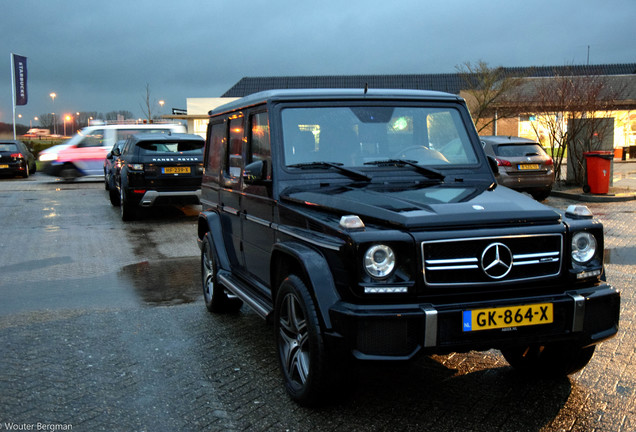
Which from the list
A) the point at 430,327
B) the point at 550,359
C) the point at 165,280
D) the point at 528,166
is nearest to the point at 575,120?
the point at 528,166

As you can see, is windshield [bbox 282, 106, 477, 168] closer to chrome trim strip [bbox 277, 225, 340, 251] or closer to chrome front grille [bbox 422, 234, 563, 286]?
chrome trim strip [bbox 277, 225, 340, 251]

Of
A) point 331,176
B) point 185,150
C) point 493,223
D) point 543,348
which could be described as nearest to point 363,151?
point 331,176

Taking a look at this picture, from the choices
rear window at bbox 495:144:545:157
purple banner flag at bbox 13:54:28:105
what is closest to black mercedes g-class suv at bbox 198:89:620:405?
rear window at bbox 495:144:545:157

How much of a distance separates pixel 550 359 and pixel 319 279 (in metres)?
1.70

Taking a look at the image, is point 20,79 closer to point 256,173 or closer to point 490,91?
point 490,91

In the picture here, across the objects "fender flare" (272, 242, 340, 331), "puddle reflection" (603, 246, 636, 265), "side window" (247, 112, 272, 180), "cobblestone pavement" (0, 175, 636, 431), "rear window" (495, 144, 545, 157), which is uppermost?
"side window" (247, 112, 272, 180)

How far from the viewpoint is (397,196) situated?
13.6 feet

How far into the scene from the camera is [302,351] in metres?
3.94

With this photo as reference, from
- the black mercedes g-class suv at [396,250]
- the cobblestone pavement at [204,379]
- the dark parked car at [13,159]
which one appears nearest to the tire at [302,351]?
the black mercedes g-class suv at [396,250]

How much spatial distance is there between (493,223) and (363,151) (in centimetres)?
147

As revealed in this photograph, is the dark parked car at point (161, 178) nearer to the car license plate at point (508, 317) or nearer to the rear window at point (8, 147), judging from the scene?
the car license plate at point (508, 317)

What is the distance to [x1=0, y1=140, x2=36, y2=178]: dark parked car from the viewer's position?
27.9 m

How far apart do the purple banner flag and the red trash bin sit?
39241 millimetres

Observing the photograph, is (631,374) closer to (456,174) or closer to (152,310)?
(456,174)
